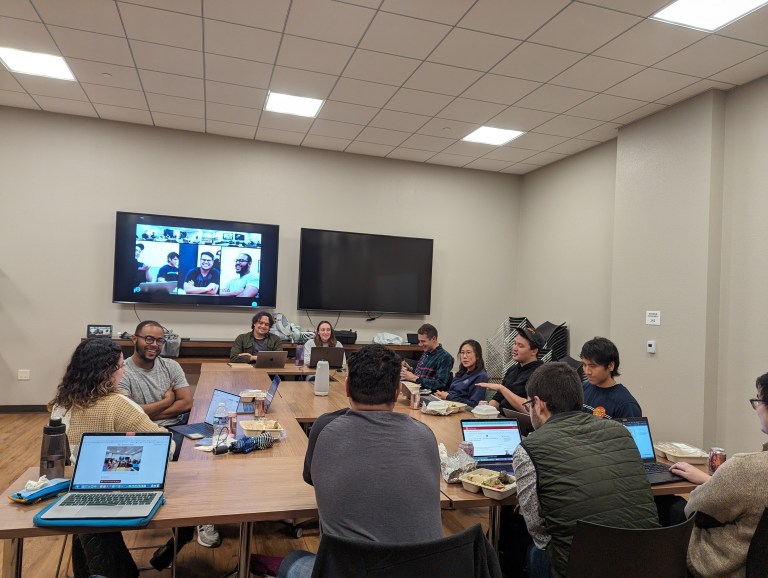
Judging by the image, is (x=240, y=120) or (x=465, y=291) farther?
(x=465, y=291)

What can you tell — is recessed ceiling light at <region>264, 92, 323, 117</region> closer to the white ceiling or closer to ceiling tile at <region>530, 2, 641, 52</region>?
the white ceiling

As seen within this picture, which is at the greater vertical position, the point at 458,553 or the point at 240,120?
the point at 240,120

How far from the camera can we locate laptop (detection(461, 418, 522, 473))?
7.80 feet

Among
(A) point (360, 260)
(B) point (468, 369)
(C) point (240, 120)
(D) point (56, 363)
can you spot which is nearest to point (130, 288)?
(D) point (56, 363)

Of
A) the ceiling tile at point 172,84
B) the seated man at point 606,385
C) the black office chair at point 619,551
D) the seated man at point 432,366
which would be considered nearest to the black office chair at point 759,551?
the black office chair at point 619,551

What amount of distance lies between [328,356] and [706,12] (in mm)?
3919

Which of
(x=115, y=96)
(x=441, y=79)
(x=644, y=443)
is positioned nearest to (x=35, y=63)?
(x=115, y=96)

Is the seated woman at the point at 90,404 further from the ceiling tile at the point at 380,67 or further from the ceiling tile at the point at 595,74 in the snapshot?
the ceiling tile at the point at 595,74

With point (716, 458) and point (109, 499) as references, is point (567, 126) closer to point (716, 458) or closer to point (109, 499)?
point (716, 458)

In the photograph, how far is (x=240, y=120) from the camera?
5570 millimetres

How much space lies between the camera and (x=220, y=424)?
8.72ft

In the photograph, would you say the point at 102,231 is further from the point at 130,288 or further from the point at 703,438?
the point at 703,438

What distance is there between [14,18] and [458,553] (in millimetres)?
4473

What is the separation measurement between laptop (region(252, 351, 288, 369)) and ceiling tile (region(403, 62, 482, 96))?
2690 millimetres
